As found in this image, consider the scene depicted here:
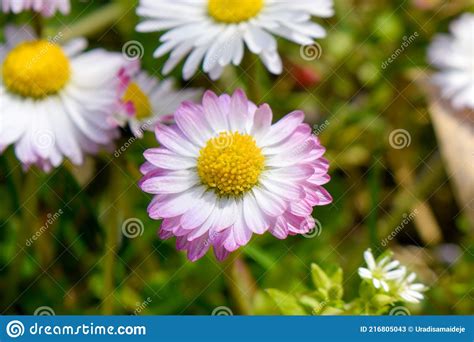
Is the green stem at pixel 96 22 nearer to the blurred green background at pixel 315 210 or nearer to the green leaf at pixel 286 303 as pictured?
the blurred green background at pixel 315 210

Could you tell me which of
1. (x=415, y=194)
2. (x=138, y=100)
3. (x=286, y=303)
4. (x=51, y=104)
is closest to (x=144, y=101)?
(x=138, y=100)

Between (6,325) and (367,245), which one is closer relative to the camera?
(6,325)

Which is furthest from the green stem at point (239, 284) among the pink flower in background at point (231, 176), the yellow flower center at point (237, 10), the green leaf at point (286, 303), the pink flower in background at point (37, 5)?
the pink flower in background at point (37, 5)

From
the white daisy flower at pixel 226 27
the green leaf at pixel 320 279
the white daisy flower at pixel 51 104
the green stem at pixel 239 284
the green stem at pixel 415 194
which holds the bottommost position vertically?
the green stem at pixel 239 284

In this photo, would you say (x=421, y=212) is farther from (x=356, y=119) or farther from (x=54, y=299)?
(x=54, y=299)

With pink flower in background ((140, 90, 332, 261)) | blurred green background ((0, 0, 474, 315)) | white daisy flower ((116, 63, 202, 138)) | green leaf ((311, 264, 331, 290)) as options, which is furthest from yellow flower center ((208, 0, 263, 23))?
green leaf ((311, 264, 331, 290))

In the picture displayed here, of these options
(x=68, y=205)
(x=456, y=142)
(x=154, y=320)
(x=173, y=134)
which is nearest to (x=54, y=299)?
(x=68, y=205)

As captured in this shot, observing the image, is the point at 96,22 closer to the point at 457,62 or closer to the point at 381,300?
the point at 457,62
